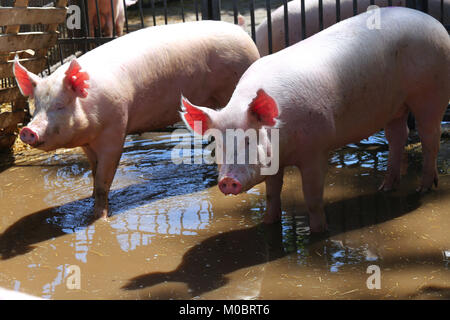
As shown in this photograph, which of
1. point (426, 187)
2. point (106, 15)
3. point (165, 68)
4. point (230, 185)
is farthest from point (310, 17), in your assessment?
point (230, 185)

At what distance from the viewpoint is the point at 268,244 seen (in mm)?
3934

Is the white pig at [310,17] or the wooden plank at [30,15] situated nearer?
the wooden plank at [30,15]

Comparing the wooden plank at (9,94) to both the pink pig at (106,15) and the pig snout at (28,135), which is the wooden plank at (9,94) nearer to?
the pig snout at (28,135)

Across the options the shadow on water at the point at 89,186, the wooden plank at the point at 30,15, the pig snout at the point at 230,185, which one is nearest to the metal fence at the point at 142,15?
the wooden plank at the point at 30,15

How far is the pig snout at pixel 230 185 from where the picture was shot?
3.42 m

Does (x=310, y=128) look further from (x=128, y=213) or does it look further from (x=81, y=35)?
(x=81, y=35)

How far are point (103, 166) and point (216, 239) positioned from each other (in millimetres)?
1159

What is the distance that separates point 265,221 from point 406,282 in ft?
4.11

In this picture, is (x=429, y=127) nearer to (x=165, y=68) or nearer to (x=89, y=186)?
(x=165, y=68)

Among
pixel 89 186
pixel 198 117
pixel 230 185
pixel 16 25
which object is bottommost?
pixel 89 186

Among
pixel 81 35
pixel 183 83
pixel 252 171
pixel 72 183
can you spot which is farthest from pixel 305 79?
pixel 81 35

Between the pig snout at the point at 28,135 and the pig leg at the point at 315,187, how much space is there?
183cm
